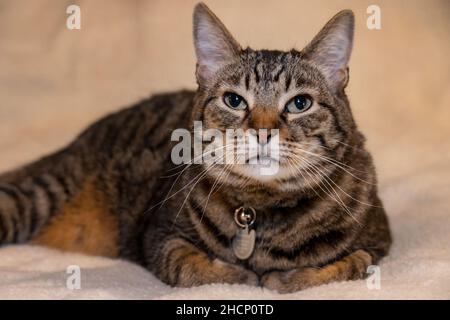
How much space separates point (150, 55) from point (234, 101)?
194cm

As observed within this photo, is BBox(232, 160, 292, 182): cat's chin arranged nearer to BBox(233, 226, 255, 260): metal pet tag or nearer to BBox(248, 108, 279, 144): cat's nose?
BBox(248, 108, 279, 144): cat's nose

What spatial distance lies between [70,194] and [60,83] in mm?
1235

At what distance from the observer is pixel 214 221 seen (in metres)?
2.75

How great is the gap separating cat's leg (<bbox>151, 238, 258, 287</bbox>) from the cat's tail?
801 millimetres

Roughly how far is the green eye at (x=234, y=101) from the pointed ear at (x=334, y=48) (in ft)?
0.95

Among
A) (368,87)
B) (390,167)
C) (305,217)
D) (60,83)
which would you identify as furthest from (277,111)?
(60,83)

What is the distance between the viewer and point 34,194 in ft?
11.3

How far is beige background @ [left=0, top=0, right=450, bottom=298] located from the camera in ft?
14.1

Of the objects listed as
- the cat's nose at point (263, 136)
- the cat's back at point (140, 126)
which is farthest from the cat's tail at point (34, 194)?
the cat's nose at point (263, 136)

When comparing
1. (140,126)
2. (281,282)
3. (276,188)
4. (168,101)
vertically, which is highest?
(168,101)

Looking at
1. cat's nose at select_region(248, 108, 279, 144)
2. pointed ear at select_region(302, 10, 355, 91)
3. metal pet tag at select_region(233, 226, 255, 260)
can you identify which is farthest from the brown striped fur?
pointed ear at select_region(302, 10, 355, 91)

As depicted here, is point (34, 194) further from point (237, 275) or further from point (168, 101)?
point (237, 275)

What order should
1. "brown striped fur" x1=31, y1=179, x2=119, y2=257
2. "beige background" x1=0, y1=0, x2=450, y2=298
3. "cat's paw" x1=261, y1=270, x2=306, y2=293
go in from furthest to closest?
"beige background" x1=0, y1=0, x2=450, y2=298, "brown striped fur" x1=31, y1=179, x2=119, y2=257, "cat's paw" x1=261, y1=270, x2=306, y2=293

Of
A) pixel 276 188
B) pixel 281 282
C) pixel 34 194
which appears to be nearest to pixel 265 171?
pixel 276 188
